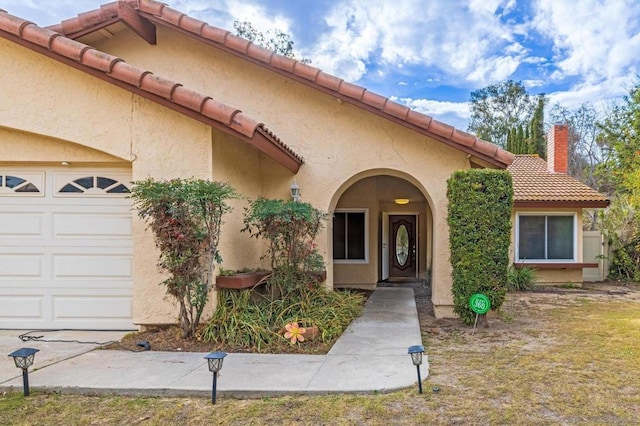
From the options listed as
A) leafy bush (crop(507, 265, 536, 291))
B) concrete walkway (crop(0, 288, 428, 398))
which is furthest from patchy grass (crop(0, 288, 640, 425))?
leafy bush (crop(507, 265, 536, 291))

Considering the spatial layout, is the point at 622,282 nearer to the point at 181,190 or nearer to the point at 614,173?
the point at 614,173

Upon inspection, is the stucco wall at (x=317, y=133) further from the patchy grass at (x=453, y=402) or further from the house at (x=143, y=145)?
the patchy grass at (x=453, y=402)

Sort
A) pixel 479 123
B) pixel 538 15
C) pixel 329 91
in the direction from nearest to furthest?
pixel 329 91 < pixel 538 15 < pixel 479 123

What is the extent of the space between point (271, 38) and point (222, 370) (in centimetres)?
2594

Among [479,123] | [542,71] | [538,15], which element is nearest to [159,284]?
[538,15]

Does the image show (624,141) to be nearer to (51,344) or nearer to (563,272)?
(563,272)

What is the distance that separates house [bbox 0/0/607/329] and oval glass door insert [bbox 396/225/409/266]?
6.92 metres

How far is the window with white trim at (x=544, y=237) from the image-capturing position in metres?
14.8

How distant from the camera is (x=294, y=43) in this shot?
28.0 meters

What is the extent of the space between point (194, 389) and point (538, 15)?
18.2 m

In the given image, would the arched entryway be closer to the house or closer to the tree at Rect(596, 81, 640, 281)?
the house

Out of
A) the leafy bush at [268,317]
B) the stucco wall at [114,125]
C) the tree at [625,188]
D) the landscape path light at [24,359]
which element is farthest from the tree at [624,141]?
the landscape path light at [24,359]

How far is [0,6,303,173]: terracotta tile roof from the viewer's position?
6.70 metres

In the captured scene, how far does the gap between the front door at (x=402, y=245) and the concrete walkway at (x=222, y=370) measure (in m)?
9.15
